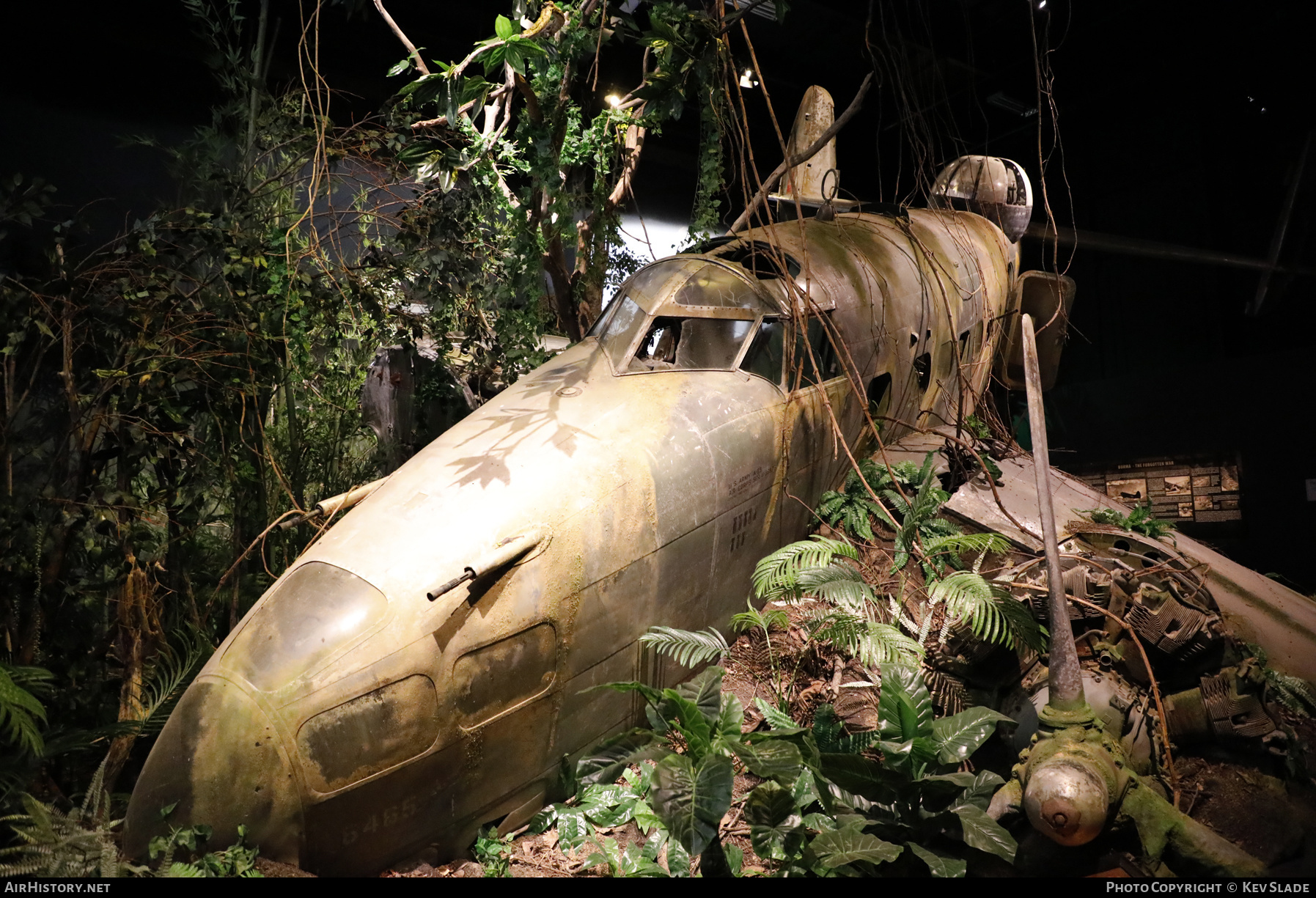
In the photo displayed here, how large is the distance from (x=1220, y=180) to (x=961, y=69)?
297 cm

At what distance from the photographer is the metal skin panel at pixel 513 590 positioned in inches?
112

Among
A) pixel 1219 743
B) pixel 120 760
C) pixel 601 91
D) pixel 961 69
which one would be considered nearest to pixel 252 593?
pixel 120 760

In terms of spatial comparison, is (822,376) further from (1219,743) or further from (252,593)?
(252,593)

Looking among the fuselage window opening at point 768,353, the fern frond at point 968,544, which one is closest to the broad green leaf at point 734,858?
the fern frond at point 968,544

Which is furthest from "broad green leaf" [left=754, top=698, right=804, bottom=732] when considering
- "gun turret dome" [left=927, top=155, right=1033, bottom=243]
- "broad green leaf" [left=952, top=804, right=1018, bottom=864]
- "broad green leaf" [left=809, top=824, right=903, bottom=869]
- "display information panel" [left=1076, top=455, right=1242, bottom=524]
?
"gun turret dome" [left=927, top=155, right=1033, bottom=243]

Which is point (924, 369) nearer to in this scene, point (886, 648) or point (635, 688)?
point (886, 648)

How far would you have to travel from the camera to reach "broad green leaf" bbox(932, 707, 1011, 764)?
130 inches

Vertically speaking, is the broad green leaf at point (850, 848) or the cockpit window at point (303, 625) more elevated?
the cockpit window at point (303, 625)

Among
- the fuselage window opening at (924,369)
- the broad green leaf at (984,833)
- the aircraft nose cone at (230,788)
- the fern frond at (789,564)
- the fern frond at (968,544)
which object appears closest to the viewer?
the aircraft nose cone at (230,788)

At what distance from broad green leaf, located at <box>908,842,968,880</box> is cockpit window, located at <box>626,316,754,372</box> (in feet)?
8.46

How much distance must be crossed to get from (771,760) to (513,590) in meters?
1.24

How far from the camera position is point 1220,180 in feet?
27.7

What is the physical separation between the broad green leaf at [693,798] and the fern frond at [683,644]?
573 mm

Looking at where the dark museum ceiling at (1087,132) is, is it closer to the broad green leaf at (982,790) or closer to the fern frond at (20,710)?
the fern frond at (20,710)
